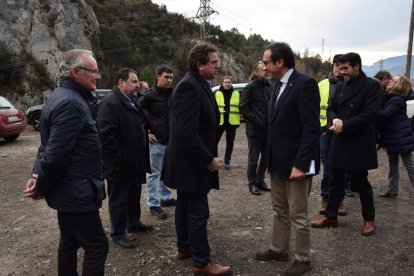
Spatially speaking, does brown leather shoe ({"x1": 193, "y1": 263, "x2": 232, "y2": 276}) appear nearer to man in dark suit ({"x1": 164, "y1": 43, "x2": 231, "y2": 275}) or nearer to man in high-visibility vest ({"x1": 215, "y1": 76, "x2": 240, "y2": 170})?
man in dark suit ({"x1": 164, "y1": 43, "x2": 231, "y2": 275})

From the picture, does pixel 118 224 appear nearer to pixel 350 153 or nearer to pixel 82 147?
pixel 82 147

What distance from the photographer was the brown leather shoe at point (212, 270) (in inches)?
130

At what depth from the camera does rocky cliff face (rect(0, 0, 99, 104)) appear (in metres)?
24.0

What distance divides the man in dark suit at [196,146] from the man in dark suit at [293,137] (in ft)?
1.75

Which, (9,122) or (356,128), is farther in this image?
(9,122)

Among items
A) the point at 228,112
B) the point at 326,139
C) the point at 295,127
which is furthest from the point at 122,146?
the point at 228,112

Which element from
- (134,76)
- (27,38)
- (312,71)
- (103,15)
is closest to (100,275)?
(134,76)

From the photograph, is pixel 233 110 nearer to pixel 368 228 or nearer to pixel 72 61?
pixel 368 228

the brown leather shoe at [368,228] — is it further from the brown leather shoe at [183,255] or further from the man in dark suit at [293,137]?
the brown leather shoe at [183,255]

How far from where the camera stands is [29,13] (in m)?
25.4

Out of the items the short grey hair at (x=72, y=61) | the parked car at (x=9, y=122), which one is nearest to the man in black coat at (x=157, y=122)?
the short grey hair at (x=72, y=61)

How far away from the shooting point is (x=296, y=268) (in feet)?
10.9

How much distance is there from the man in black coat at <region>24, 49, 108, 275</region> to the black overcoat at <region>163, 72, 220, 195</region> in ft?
2.34

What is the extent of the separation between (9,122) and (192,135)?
10020 mm
